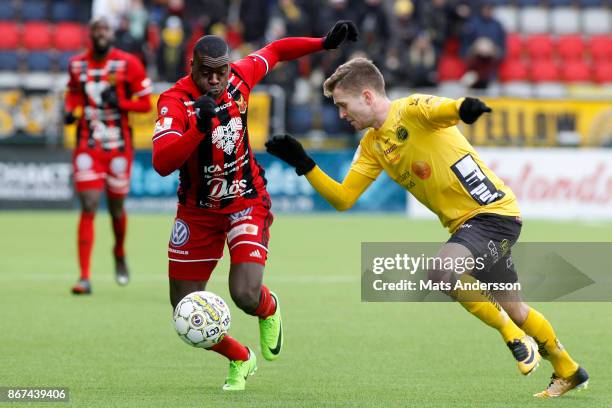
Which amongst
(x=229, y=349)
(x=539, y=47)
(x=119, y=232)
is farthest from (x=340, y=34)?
(x=539, y=47)

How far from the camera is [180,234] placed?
728 cm

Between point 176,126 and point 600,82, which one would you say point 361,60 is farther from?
point 600,82

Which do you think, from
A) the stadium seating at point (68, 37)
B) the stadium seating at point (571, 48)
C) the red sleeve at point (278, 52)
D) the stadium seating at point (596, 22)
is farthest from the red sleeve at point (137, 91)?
the stadium seating at point (596, 22)

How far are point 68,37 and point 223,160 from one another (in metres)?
17.7

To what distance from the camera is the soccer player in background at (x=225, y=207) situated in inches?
272

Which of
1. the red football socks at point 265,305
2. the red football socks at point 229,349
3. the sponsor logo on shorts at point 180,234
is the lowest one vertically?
the red football socks at point 229,349

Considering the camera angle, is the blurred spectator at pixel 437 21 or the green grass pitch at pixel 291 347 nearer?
the green grass pitch at pixel 291 347

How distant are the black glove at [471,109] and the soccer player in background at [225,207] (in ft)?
4.81

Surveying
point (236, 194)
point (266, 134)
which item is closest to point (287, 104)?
point (266, 134)

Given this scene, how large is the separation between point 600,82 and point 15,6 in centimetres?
1224

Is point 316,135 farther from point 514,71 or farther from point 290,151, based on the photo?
point 290,151

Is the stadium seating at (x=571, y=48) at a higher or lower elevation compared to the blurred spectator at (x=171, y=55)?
lower

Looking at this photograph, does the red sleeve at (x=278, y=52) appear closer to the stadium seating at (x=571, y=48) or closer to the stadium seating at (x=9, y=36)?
the stadium seating at (x=9, y=36)

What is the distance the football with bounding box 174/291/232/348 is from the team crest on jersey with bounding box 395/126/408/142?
55.1 inches
